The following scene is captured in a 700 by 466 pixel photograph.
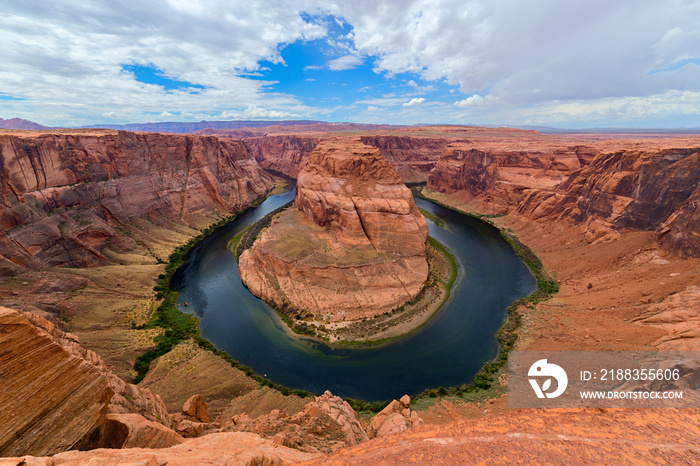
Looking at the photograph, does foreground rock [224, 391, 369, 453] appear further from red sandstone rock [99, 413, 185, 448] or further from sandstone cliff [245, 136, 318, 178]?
sandstone cliff [245, 136, 318, 178]

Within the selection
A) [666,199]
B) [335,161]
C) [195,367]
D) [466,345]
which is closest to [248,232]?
[335,161]

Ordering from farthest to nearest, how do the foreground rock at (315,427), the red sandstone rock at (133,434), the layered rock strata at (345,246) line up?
1. the layered rock strata at (345,246)
2. the foreground rock at (315,427)
3. the red sandstone rock at (133,434)

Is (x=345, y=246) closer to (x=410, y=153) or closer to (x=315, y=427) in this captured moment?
(x=315, y=427)

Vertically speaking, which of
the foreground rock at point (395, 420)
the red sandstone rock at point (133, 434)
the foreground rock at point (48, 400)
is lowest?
the foreground rock at point (395, 420)

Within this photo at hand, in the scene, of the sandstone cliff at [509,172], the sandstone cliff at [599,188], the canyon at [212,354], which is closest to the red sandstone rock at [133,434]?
the canyon at [212,354]

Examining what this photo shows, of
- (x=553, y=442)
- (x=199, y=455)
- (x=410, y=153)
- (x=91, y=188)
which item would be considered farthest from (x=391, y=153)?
(x=199, y=455)

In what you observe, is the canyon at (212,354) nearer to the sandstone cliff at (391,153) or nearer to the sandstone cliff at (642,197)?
the sandstone cliff at (642,197)
